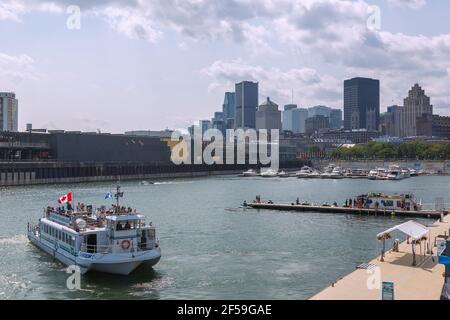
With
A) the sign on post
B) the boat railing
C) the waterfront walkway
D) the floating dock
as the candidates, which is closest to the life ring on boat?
the boat railing

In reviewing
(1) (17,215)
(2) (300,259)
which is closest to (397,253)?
(2) (300,259)

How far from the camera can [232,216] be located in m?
82.9

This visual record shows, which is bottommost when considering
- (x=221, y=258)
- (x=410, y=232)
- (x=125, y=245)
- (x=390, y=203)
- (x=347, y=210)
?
(x=221, y=258)

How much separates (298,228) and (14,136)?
139 metres

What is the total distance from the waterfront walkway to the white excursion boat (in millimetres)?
16409

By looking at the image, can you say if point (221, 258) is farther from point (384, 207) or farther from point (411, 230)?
point (384, 207)

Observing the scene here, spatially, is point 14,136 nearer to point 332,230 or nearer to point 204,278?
point 332,230

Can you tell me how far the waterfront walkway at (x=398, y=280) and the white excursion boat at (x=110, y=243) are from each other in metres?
16.4

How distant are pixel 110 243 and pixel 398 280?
21918mm

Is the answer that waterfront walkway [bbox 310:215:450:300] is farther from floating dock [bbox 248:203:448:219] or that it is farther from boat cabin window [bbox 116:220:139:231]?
floating dock [bbox 248:203:448:219]

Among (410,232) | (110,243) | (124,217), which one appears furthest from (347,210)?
(110,243)

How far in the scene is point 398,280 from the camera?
3441 cm

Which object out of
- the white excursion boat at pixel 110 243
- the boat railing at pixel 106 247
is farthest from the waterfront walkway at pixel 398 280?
the boat railing at pixel 106 247

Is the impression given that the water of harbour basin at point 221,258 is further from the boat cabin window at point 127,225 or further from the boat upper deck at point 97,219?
the boat upper deck at point 97,219
